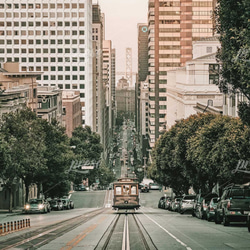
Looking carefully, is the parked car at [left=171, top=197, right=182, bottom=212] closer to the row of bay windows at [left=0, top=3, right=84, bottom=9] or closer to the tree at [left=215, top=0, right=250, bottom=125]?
the tree at [left=215, top=0, right=250, bottom=125]

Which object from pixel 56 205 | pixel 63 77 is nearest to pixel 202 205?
pixel 56 205

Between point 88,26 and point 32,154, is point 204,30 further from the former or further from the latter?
point 32,154

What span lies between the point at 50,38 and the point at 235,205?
487 ft

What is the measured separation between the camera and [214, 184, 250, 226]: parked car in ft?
108

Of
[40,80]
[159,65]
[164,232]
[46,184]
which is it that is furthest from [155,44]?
[164,232]

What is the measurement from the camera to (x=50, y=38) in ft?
579

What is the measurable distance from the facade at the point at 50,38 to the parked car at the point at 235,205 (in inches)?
5669

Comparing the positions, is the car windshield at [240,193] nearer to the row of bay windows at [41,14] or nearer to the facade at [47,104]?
the facade at [47,104]

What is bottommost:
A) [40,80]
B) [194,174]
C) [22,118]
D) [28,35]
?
[194,174]

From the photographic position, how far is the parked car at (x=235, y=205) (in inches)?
1293

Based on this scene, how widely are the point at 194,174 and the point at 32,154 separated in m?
15.0

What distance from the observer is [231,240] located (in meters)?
25.5

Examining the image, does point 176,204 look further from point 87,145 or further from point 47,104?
point 87,145

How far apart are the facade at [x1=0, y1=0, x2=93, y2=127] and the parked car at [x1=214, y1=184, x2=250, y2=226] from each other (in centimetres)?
14398
